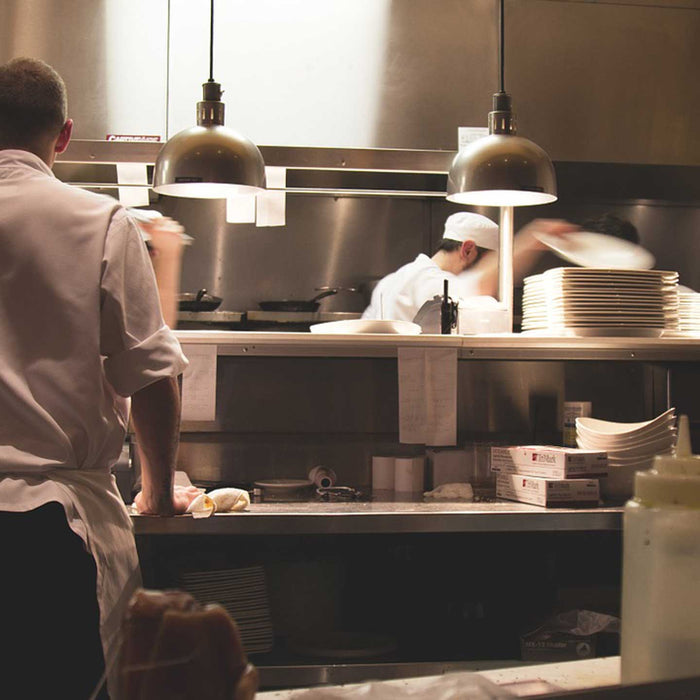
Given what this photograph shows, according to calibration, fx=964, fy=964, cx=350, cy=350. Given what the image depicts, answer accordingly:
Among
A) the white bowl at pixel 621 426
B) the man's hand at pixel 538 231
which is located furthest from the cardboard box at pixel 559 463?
the man's hand at pixel 538 231

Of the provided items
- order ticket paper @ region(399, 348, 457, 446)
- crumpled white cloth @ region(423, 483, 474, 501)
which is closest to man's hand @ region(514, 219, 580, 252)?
order ticket paper @ region(399, 348, 457, 446)

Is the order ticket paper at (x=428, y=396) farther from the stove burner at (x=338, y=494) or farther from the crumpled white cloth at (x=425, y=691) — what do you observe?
the crumpled white cloth at (x=425, y=691)

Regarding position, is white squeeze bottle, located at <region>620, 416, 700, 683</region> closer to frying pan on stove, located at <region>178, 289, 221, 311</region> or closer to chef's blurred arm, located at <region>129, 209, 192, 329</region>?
chef's blurred arm, located at <region>129, 209, 192, 329</region>

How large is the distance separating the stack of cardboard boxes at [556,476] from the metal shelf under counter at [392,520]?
6 centimetres

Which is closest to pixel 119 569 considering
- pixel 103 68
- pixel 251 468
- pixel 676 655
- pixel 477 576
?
pixel 676 655

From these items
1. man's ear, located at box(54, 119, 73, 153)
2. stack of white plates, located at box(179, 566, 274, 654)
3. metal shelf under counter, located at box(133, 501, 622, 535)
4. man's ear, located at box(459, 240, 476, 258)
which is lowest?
stack of white plates, located at box(179, 566, 274, 654)

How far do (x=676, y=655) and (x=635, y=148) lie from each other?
314 cm

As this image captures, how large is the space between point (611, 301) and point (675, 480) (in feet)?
8.07

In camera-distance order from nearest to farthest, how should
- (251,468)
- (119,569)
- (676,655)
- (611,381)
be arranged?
1. (676,655)
2. (119,569)
3. (251,468)
4. (611,381)

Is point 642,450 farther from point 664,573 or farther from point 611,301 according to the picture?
point 664,573

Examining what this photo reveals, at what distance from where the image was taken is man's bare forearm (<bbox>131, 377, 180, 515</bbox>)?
76.3 inches

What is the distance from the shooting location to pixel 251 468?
11.1ft

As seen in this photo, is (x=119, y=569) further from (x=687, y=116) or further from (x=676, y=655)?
(x=687, y=116)

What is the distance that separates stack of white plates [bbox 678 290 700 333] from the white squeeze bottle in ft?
9.12
